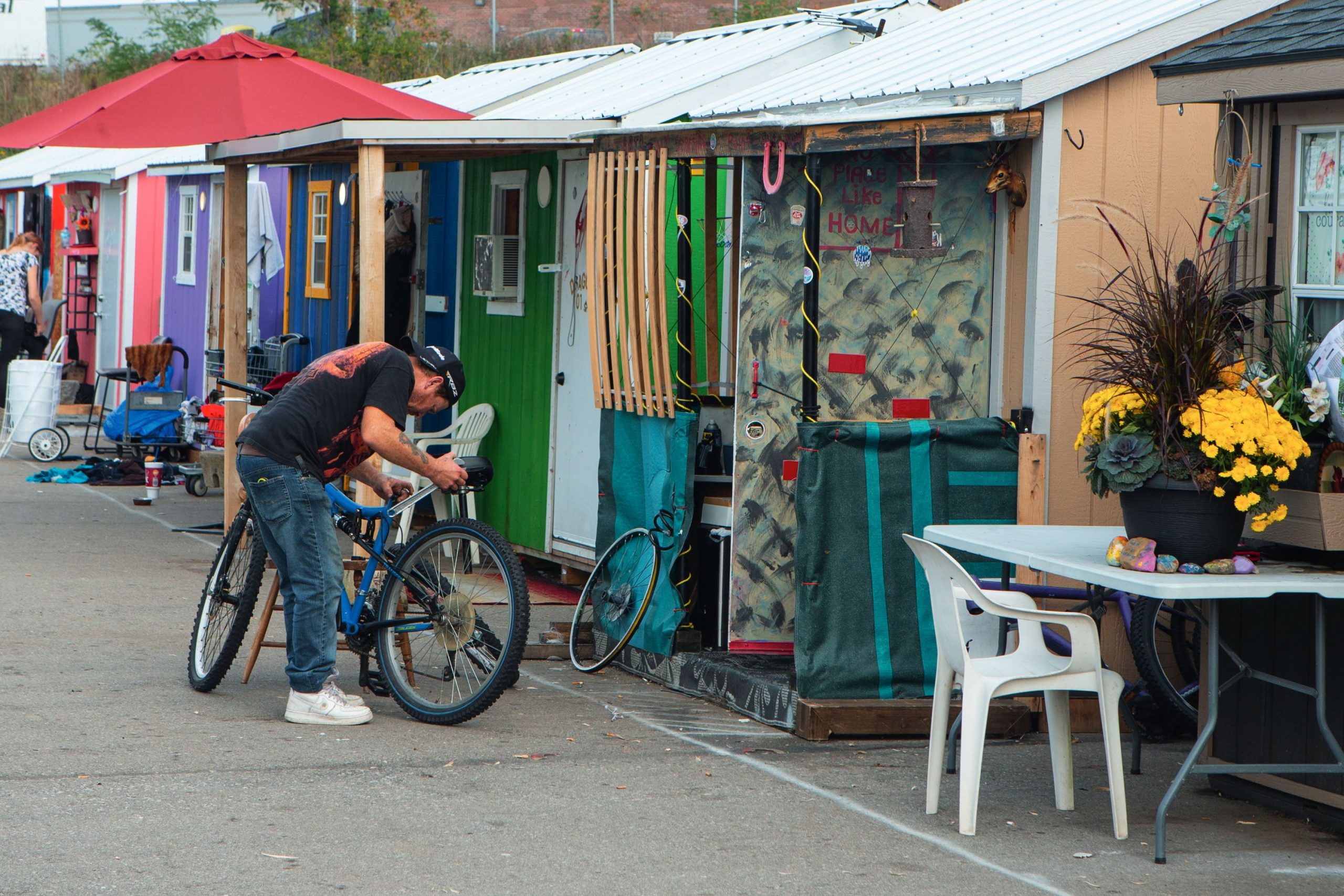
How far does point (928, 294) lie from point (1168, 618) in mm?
1721

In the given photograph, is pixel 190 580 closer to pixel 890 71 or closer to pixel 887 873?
pixel 890 71

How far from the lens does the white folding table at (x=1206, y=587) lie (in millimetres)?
4949

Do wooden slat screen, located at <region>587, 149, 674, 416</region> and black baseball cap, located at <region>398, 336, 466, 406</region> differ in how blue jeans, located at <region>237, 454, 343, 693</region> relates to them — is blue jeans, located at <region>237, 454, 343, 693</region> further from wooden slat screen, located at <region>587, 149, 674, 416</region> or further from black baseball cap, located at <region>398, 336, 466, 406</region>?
wooden slat screen, located at <region>587, 149, 674, 416</region>

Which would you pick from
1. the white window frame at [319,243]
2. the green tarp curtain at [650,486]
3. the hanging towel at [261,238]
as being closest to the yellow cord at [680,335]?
the green tarp curtain at [650,486]

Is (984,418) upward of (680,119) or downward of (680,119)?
downward

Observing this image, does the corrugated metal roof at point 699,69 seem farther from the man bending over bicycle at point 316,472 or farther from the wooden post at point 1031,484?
the wooden post at point 1031,484

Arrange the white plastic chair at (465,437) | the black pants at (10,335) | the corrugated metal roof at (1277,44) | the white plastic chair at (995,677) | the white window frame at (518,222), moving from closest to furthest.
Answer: the white plastic chair at (995,677) → the corrugated metal roof at (1277,44) → the white window frame at (518,222) → the white plastic chair at (465,437) → the black pants at (10,335)

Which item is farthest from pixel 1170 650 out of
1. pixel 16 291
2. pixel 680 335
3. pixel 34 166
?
pixel 34 166

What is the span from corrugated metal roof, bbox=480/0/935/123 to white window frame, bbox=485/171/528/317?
0.40 metres

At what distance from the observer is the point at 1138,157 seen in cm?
679

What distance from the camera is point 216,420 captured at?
12.9 metres

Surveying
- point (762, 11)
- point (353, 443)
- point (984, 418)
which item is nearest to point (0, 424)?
point (353, 443)

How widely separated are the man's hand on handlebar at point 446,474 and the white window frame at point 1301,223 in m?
3.27

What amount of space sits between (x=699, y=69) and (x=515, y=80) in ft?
8.95
